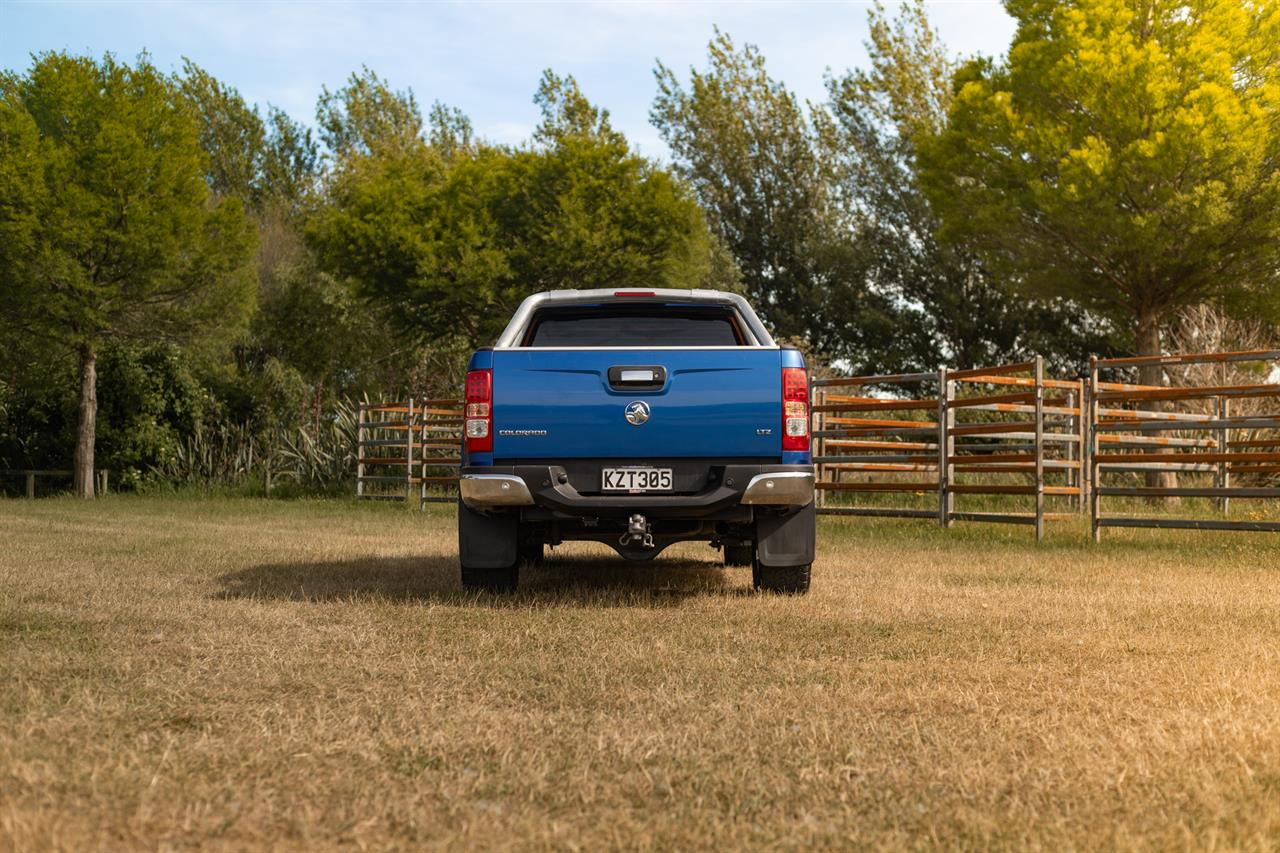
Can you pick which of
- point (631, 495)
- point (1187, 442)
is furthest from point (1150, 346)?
point (631, 495)

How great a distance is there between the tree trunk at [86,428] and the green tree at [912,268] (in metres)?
23.0

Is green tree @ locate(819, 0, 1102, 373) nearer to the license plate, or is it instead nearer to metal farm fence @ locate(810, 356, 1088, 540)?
metal farm fence @ locate(810, 356, 1088, 540)

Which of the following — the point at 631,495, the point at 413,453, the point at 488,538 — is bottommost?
the point at 488,538

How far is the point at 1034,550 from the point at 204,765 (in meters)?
10.1

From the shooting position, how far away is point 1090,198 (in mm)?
22500

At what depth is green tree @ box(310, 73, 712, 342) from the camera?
27828 mm

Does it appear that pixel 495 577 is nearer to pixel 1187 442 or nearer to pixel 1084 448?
pixel 1084 448

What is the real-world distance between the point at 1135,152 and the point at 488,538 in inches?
665

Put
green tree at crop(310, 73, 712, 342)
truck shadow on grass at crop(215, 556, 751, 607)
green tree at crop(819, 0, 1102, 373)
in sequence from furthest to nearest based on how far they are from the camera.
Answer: green tree at crop(819, 0, 1102, 373) → green tree at crop(310, 73, 712, 342) → truck shadow on grass at crop(215, 556, 751, 607)

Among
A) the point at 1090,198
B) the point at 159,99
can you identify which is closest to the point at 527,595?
the point at 1090,198

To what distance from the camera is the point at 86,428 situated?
2625 cm

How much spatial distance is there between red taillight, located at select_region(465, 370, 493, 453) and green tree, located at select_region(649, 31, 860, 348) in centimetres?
3716

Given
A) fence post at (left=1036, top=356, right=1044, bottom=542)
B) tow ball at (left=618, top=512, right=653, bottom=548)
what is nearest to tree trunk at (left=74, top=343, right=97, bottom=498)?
fence post at (left=1036, top=356, right=1044, bottom=542)

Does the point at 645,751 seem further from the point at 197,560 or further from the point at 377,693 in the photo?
the point at 197,560
